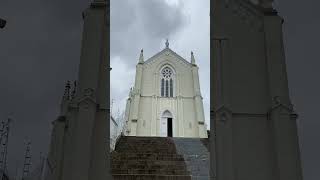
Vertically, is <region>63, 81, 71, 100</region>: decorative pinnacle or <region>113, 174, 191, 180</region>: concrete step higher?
<region>63, 81, 71, 100</region>: decorative pinnacle

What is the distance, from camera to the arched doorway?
152 ft

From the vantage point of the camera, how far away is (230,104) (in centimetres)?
1139

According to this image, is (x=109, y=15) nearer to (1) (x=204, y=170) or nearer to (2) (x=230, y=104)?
(2) (x=230, y=104)

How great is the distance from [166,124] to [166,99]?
3.29m

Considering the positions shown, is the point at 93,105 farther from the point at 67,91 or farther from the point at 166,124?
the point at 166,124

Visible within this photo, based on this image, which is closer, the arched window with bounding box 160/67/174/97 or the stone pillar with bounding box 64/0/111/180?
the stone pillar with bounding box 64/0/111/180

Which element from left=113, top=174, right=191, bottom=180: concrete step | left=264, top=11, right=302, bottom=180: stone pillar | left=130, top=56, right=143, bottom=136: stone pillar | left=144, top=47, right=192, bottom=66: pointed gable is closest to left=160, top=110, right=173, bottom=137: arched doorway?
left=130, top=56, right=143, bottom=136: stone pillar

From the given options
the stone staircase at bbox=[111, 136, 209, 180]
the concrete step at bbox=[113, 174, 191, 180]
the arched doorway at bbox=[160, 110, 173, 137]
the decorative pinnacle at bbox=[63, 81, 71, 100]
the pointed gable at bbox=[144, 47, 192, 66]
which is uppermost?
the pointed gable at bbox=[144, 47, 192, 66]

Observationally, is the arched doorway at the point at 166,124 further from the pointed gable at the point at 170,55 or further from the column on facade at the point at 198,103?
the pointed gable at the point at 170,55

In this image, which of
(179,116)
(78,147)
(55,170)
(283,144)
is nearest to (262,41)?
(283,144)

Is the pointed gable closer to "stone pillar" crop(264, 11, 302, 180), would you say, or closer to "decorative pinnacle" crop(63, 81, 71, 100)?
"decorative pinnacle" crop(63, 81, 71, 100)

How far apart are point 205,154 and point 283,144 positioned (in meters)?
8.41

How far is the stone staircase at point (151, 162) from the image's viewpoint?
594 inches

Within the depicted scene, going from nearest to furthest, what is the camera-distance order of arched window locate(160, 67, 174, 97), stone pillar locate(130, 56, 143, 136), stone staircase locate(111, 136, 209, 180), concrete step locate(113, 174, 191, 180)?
concrete step locate(113, 174, 191, 180)
stone staircase locate(111, 136, 209, 180)
stone pillar locate(130, 56, 143, 136)
arched window locate(160, 67, 174, 97)
